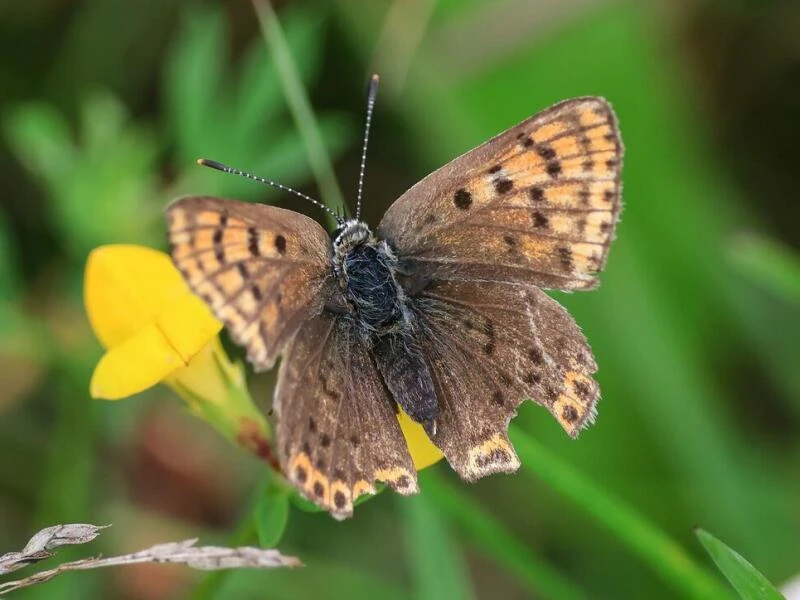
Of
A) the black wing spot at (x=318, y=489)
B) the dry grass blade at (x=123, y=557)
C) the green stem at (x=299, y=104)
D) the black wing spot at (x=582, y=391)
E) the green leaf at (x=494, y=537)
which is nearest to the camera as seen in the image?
the dry grass blade at (x=123, y=557)

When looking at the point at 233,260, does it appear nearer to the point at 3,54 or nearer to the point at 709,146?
the point at 3,54

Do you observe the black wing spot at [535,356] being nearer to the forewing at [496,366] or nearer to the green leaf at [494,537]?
the forewing at [496,366]

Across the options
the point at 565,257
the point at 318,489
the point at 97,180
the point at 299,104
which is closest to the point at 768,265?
the point at 565,257

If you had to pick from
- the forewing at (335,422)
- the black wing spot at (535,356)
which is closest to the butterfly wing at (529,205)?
the black wing spot at (535,356)

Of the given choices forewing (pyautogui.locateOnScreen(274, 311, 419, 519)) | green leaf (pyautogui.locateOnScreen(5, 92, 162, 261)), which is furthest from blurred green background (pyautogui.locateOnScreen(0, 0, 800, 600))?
forewing (pyautogui.locateOnScreen(274, 311, 419, 519))

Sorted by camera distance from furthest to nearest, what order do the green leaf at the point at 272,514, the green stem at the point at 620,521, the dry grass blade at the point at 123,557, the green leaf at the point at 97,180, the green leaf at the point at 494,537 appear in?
the green leaf at the point at 97,180 < the green leaf at the point at 494,537 < the green stem at the point at 620,521 < the green leaf at the point at 272,514 < the dry grass blade at the point at 123,557

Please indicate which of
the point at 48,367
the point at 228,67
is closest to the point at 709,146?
the point at 228,67
